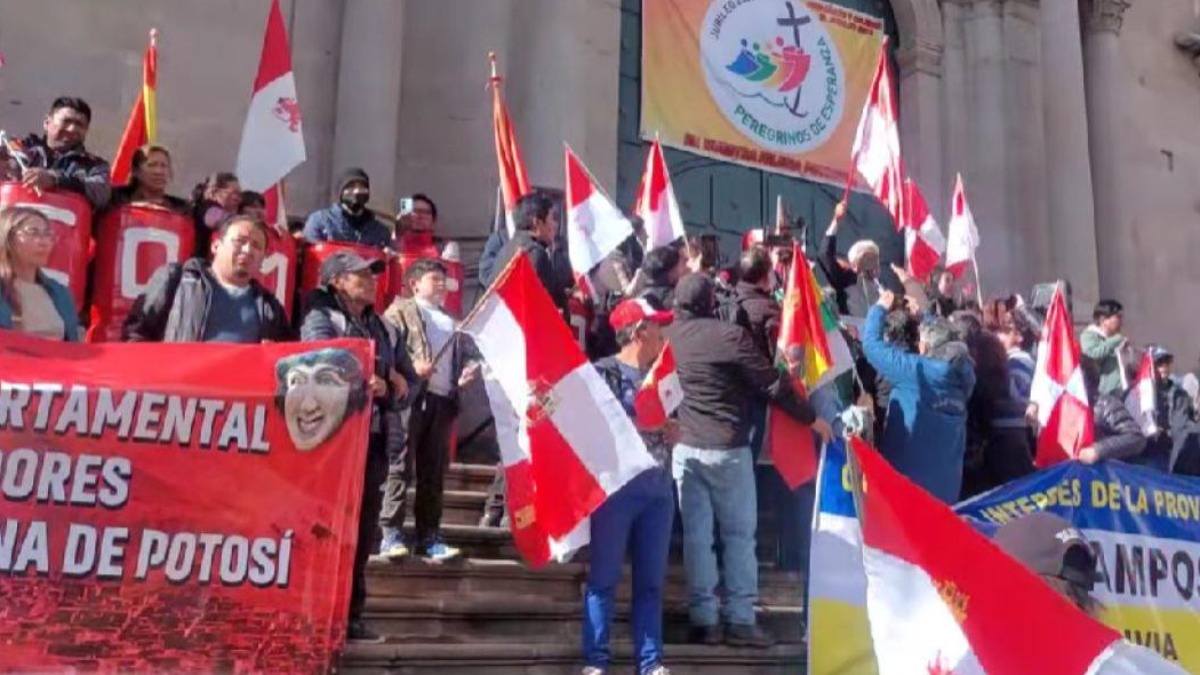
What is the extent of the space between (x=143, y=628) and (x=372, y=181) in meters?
6.42

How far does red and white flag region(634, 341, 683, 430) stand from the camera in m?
5.73

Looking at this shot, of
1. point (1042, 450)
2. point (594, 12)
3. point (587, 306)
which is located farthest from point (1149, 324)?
point (587, 306)

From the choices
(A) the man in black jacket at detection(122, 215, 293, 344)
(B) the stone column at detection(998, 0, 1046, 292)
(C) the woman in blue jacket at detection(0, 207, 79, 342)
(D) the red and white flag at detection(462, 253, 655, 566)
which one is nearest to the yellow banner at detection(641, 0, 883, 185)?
(B) the stone column at detection(998, 0, 1046, 292)

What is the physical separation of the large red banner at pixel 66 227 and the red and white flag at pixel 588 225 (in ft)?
9.17

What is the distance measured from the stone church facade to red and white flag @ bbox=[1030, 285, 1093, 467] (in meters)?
4.53

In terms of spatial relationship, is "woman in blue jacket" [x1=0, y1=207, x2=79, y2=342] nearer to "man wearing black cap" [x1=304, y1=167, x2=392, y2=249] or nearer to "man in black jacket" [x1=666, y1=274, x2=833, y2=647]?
"man wearing black cap" [x1=304, y1=167, x2=392, y2=249]

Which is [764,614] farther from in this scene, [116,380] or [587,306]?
[116,380]

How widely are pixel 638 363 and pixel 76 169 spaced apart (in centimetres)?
292

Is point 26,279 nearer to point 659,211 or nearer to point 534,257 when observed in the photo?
point 534,257

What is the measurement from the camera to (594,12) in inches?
480

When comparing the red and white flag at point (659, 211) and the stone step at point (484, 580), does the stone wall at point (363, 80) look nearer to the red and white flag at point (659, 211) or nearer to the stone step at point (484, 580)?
the red and white flag at point (659, 211)

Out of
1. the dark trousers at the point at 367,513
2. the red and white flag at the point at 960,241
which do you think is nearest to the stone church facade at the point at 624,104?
the red and white flag at the point at 960,241

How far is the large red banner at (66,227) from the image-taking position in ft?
20.5

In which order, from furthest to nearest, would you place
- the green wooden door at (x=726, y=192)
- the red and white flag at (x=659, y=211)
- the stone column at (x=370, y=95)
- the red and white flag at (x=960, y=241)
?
the green wooden door at (x=726, y=192) < the red and white flag at (x=960, y=241) < the stone column at (x=370, y=95) < the red and white flag at (x=659, y=211)
